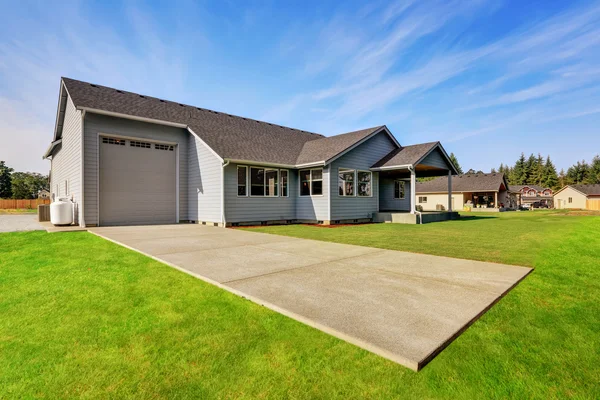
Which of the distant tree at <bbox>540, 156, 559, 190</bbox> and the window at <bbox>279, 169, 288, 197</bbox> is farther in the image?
the distant tree at <bbox>540, 156, 559, 190</bbox>

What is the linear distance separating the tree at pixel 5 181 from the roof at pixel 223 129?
1902 inches

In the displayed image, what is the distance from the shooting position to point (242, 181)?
13555 millimetres

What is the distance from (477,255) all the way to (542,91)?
22.5 metres

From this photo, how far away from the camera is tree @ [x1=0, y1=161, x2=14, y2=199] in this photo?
147 feet

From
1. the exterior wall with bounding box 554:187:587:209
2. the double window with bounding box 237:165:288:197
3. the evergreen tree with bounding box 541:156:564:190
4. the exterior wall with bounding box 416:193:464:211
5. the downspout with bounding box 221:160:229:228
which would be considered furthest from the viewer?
the evergreen tree with bounding box 541:156:564:190

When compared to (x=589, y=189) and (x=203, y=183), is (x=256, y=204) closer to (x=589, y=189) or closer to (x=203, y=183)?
(x=203, y=183)

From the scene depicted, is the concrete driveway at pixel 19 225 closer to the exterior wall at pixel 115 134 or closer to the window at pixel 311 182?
the exterior wall at pixel 115 134

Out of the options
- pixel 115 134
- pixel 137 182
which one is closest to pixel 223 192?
pixel 137 182

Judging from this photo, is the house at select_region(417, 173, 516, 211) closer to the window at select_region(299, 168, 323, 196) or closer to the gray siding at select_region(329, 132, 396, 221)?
the gray siding at select_region(329, 132, 396, 221)

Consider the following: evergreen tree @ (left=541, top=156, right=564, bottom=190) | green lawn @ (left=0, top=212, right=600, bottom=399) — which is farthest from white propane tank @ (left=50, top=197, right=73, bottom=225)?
evergreen tree @ (left=541, top=156, right=564, bottom=190)

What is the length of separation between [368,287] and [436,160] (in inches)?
601

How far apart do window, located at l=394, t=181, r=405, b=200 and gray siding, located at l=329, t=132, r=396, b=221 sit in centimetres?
353

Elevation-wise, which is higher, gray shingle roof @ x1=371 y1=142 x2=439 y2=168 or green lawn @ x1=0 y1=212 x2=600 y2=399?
gray shingle roof @ x1=371 y1=142 x2=439 y2=168

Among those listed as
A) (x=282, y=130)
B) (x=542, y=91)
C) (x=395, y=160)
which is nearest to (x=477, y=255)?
(x=395, y=160)
